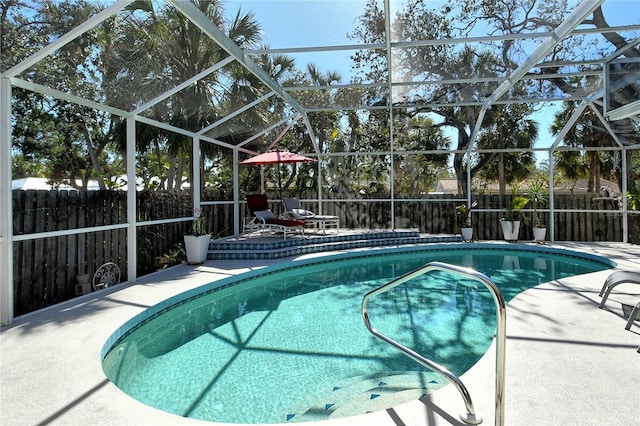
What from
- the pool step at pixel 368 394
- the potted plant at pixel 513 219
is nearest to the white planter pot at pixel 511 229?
the potted plant at pixel 513 219

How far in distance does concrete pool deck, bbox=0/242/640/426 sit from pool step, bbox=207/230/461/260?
348 centimetres

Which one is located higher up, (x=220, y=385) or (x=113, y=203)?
(x=113, y=203)

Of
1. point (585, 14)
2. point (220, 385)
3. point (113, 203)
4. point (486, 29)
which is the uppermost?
point (486, 29)

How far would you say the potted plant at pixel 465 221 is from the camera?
10.6 metres

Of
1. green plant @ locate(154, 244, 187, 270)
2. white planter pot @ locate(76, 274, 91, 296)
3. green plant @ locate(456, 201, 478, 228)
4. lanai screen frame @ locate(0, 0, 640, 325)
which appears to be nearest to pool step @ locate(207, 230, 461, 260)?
green plant @ locate(456, 201, 478, 228)

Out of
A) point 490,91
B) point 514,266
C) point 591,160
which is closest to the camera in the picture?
point 514,266

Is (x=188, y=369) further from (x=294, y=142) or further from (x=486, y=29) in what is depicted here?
(x=294, y=142)

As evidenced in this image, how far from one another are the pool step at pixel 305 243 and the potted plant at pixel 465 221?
0.25 m

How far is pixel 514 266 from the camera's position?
8039 mm

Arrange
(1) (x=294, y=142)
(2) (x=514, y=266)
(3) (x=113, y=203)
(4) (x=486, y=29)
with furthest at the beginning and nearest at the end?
(1) (x=294, y=142), (2) (x=514, y=266), (4) (x=486, y=29), (3) (x=113, y=203)

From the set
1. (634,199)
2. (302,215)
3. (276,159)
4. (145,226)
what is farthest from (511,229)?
(145,226)

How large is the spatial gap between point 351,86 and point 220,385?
6.87 meters

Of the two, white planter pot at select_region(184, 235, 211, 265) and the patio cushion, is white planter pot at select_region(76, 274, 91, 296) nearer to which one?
white planter pot at select_region(184, 235, 211, 265)

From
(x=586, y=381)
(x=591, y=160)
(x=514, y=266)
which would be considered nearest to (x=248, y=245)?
(x=514, y=266)
